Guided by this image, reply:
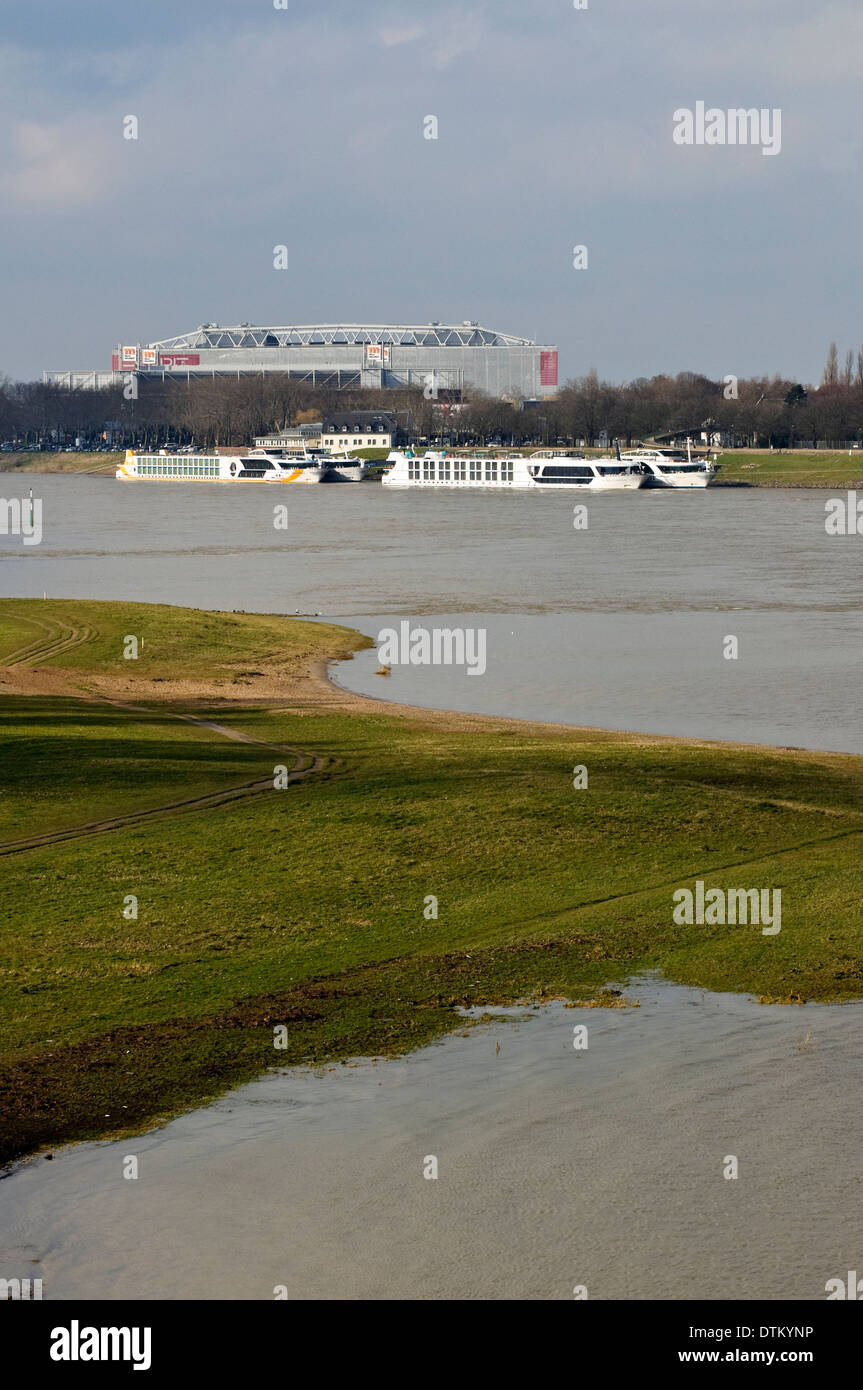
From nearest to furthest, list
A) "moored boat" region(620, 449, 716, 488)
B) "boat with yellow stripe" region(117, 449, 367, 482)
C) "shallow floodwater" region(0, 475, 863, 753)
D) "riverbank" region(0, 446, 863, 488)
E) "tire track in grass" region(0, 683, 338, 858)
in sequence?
"tire track in grass" region(0, 683, 338, 858) < "shallow floodwater" region(0, 475, 863, 753) < "moored boat" region(620, 449, 716, 488) < "riverbank" region(0, 446, 863, 488) < "boat with yellow stripe" region(117, 449, 367, 482)

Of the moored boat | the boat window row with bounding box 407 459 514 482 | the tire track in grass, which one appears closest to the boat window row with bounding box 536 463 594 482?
the boat window row with bounding box 407 459 514 482

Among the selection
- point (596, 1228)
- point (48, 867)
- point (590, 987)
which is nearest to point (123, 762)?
point (48, 867)

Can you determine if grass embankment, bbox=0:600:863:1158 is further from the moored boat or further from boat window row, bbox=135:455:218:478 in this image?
boat window row, bbox=135:455:218:478

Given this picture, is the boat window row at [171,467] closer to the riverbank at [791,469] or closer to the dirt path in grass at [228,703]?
the riverbank at [791,469]

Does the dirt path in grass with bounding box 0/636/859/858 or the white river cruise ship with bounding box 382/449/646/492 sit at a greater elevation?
the white river cruise ship with bounding box 382/449/646/492

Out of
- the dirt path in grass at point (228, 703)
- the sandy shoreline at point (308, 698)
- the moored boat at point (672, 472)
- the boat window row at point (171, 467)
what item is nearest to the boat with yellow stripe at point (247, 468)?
the boat window row at point (171, 467)

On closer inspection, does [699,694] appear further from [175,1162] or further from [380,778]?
[175,1162]

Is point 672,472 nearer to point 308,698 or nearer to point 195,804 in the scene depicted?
point 308,698
